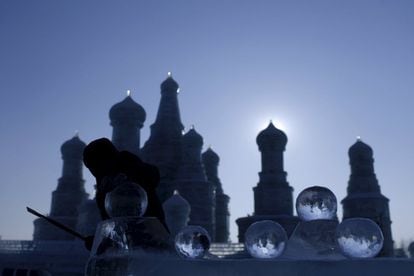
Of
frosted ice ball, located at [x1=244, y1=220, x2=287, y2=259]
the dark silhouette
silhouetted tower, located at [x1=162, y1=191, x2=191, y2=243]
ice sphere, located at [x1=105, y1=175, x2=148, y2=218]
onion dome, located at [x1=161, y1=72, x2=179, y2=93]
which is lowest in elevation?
frosted ice ball, located at [x1=244, y1=220, x2=287, y2=259]

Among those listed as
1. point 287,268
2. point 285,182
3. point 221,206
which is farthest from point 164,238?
point 221,206

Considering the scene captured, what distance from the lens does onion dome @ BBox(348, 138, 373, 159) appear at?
81.4 ft

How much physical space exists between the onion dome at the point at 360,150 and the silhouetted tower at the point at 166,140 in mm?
9943

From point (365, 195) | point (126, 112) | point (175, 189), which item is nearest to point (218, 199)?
point (175, 189)

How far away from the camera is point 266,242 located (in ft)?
9.62

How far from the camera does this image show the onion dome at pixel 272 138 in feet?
77.6

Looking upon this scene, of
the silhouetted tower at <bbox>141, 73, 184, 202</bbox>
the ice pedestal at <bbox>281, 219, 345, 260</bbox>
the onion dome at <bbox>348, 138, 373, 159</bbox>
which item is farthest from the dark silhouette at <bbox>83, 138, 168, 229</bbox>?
the onion dome at <bbox>348, 138, 373, 159</bbox>

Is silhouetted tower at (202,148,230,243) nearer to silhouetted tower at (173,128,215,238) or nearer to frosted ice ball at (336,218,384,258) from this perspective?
silhouetted tower at (173,128,215,238)

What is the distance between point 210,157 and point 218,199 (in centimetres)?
295

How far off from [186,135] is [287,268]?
943 inches

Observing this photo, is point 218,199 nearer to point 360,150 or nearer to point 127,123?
point 127,123

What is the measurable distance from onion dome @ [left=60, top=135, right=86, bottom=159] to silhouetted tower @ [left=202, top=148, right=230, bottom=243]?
8.50 m

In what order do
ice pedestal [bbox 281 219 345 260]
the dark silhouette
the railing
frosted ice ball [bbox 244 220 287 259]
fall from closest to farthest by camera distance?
frosted ice ball [bbox 244 220 287 259] → ice pedestal [bbox 281 219 345 260] → the dark silhouette → the railing

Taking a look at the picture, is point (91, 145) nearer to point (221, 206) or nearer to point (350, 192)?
point (350, 192)
